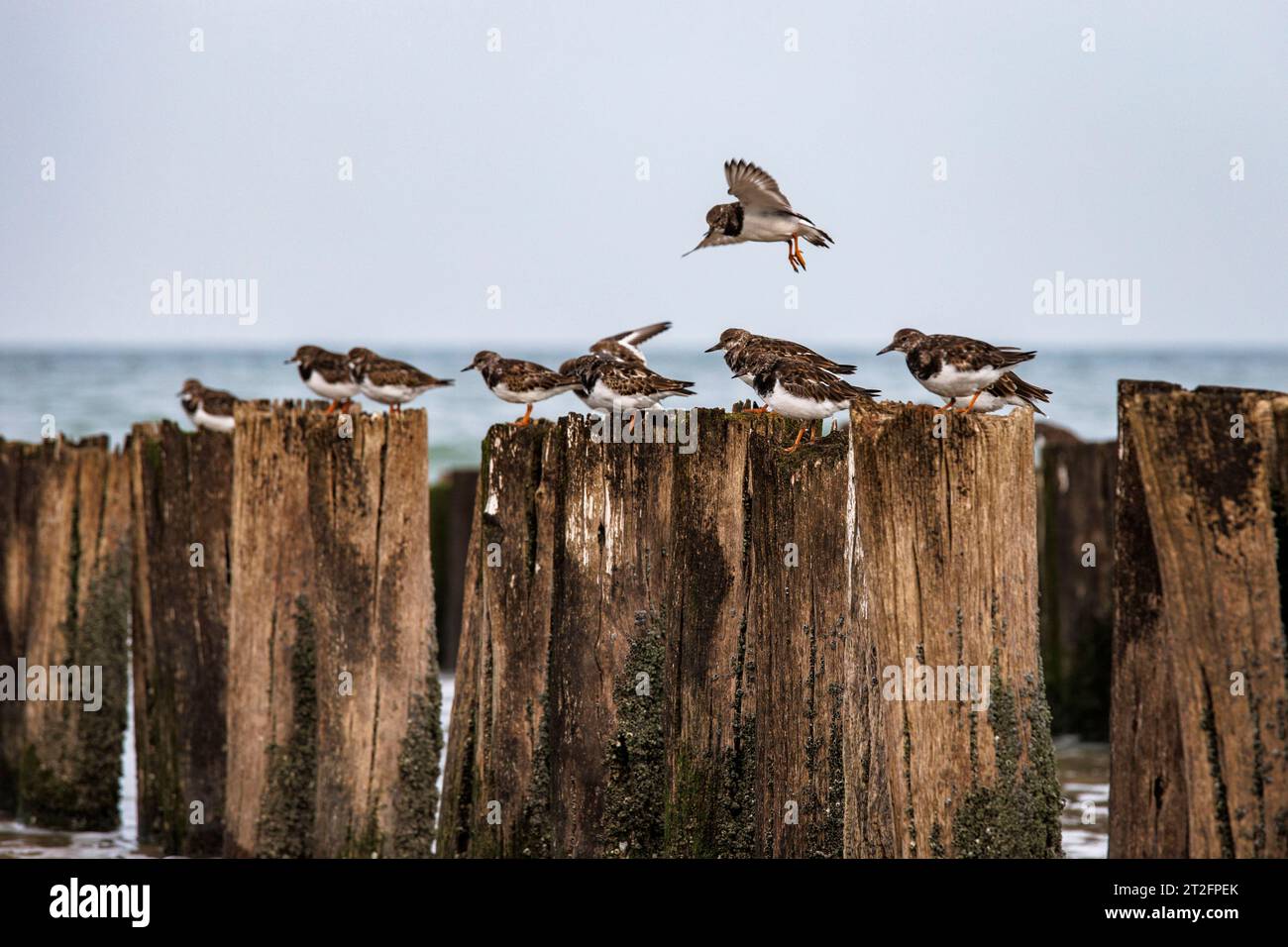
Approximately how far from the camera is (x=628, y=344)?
478 inches

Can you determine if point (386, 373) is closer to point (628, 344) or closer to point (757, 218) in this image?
point (628, 344)

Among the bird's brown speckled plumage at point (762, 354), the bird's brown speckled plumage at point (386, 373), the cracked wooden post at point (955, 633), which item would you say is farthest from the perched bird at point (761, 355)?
the bird's brown speckled plumage at point (386, 373)

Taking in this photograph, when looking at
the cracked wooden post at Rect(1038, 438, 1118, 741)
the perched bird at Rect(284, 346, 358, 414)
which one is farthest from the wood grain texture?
the cracked wooden post at Rect(1038, 438, 1118, 741)

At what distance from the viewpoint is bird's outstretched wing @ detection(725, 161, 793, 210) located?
34.4ft

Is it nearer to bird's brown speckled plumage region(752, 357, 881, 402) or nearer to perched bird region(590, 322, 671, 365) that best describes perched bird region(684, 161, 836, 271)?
perched bird region(590, 322, 671, 365)

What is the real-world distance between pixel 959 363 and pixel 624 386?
2180 mm

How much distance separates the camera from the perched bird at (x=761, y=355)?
805 cm

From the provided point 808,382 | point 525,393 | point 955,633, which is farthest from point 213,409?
point 955,633

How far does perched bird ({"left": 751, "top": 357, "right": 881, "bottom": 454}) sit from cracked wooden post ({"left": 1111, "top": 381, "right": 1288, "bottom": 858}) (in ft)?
7.80

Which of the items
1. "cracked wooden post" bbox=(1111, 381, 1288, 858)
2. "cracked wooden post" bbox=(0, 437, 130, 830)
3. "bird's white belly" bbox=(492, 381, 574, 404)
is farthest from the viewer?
"cracked wooden post" bbox=(0, 437, 130, 830)

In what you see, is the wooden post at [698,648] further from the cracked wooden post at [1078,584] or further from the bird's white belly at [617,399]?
the cracked wooden post at [1078,584]

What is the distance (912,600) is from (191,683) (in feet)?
17.9

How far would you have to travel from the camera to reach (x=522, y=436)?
7723 millimetres
